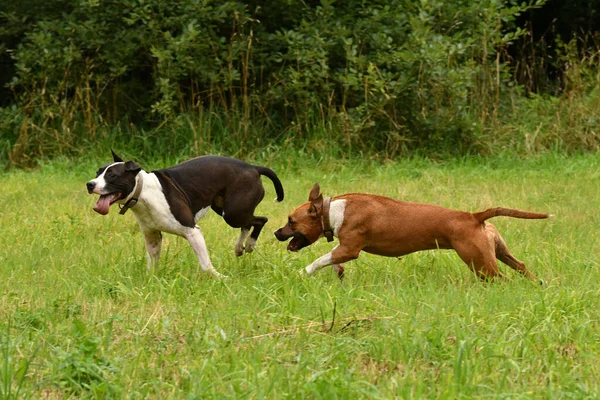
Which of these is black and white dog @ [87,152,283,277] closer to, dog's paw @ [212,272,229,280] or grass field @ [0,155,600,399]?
dog's paw @ [212,272,229,280]

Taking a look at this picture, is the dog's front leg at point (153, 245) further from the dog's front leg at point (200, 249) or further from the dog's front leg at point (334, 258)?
the dog's front leg at point (334, 258)

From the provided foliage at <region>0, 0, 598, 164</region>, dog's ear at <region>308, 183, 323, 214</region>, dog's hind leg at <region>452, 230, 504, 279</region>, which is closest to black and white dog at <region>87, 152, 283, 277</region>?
dog's ear at <region>308, 183, 323, 214</region>

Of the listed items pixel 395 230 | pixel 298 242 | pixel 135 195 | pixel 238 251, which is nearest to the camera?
pixel 395 230

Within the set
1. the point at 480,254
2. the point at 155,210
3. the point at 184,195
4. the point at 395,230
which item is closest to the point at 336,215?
the point at 395,230

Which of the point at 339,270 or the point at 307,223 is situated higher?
the point at 307,223

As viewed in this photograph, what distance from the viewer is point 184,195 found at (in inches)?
281

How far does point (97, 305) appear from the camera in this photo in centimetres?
587

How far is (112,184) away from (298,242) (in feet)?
4.49

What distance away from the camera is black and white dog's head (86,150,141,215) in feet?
21.9

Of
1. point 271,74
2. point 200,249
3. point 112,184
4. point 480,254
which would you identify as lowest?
point 271,74

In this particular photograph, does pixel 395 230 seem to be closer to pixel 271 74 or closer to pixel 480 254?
pixel 480 254

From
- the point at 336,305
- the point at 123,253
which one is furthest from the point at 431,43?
the point at 336,305

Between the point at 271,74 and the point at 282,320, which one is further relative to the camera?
the point at 271,74

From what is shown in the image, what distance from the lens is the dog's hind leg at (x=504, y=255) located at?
259 inches
